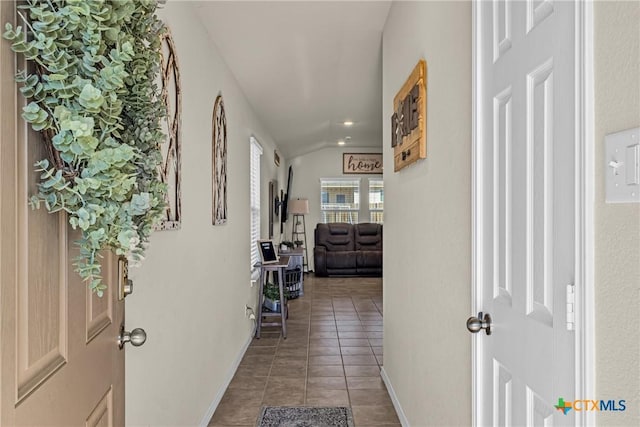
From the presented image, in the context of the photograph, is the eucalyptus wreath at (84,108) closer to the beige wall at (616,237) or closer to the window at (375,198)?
the beige wall at (616,237)

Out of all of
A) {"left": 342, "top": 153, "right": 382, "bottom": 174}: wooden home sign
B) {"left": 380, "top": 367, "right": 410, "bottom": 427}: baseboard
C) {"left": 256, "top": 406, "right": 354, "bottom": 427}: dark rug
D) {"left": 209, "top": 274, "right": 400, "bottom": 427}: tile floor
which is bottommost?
{"left": 209, "top": 274, "right": 400, "bottom": 427}: tile floor

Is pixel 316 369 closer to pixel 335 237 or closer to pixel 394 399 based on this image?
pixel 394 399

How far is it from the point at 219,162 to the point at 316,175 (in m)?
6.82

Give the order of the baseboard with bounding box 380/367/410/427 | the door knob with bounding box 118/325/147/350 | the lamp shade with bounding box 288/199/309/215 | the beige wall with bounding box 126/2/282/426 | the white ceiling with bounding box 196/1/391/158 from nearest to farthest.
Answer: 1. the door knob with bounding box 118/325/147/350
2. the beige wall with bounding box 126/2/282/426
3. the baseboard with bounding box 380/367/410/427
4. the white ceiling with bounding box 196/1/391/158
5. the lamp shade with bounding box 288/199/309/215

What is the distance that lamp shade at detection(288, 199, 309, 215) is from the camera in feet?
29.7

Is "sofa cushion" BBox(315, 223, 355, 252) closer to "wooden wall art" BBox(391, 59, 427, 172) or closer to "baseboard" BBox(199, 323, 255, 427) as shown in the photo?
"baseboard" BBox(199, 323, 255, 427)

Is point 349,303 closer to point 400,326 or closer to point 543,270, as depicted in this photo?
point 400,326

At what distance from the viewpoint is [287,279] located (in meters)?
6.63

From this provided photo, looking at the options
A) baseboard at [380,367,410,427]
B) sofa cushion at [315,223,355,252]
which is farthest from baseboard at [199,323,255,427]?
sofa cushion at [315,223,355,252]

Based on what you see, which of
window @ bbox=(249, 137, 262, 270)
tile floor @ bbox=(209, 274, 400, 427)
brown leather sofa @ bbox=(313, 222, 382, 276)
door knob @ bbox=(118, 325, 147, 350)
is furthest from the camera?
brown leather sofa @ bbox=(313, 222, 382, 276)

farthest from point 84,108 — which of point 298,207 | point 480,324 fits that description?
point 298,207

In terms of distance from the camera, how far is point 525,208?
1132 millimetres

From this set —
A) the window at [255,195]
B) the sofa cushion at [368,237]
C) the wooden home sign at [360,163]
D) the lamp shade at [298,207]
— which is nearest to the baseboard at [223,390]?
the window at [255,195]

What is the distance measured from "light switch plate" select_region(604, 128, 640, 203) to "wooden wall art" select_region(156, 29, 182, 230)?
1.67m
